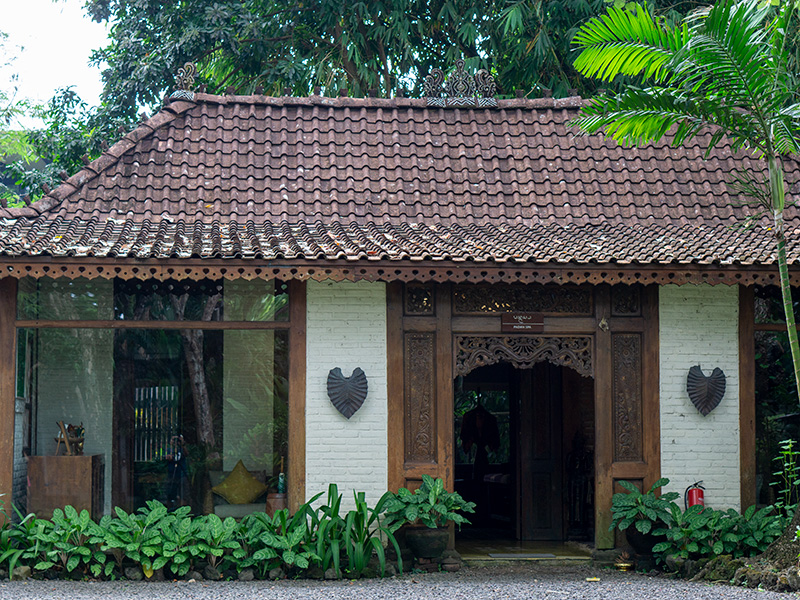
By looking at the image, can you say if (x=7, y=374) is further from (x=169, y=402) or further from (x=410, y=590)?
(x=410, y=590)

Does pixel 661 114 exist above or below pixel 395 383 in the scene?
above

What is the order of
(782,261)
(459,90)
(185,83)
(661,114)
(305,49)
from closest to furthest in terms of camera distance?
(782,261)
(661,114)
(185,83)
(459,90)
(305,49)

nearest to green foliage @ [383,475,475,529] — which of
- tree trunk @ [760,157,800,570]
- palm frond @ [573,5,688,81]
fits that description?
tree trunk @ [760,157,800,570]

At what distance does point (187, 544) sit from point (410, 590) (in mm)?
1979

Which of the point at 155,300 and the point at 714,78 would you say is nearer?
the point at 714,78

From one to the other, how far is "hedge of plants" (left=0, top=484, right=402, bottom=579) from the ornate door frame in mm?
906

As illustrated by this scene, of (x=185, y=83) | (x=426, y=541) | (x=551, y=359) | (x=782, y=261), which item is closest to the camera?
(x=782, y=261)

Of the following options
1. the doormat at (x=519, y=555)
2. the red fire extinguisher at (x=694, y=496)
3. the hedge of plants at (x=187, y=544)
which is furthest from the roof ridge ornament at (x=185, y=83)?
the red fire extinguisher at (x=694, y=496)

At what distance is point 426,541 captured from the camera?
8648mm

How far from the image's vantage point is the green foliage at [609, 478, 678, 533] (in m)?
8.69

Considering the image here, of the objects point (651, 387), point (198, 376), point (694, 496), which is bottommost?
point (694, 496)

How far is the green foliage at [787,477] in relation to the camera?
8.88m

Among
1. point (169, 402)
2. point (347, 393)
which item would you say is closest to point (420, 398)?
point (347, 393)

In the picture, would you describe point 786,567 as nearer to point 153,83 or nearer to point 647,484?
point 647,484
